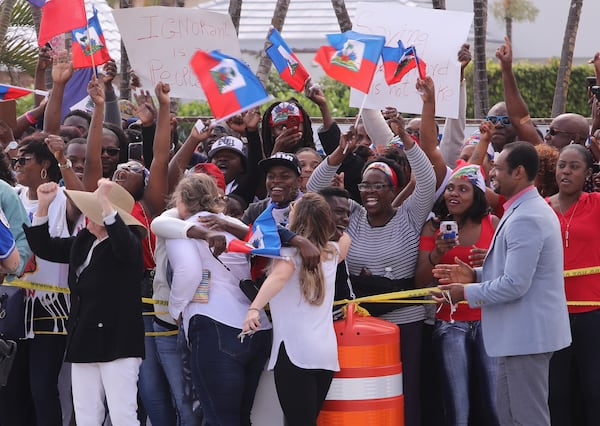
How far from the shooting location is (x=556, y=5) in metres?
48.5

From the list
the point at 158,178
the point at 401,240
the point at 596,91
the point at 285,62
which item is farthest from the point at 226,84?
the point at 596,91

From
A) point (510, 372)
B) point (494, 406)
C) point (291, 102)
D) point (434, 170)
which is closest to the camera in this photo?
point (510, 372)

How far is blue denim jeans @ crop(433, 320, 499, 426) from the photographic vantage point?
8090 millimetres

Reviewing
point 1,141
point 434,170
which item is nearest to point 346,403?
point 434,170

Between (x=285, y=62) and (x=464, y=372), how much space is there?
323 cm

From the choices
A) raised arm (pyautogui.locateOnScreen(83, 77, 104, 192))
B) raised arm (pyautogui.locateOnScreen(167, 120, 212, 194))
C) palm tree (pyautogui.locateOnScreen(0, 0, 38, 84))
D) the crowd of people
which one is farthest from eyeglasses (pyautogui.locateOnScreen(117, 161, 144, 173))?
palm tree (pyautogui.locateOnScreen(0, 0, 38, 84))

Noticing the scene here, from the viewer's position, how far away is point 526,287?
7078 millimetres

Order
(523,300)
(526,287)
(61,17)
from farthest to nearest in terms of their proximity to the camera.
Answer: (61,17), (523,300), (526,287)

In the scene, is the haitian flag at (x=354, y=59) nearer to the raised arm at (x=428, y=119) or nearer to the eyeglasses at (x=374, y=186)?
the raised arm at (x=428, y=119)

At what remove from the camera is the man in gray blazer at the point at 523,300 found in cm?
711

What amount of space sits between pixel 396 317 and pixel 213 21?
3.27 m

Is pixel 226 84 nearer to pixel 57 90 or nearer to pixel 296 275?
pixel 57 90

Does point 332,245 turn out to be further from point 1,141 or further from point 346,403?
point 1,141

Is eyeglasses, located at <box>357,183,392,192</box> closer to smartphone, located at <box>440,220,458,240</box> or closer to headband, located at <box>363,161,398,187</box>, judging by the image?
headband, located at <box>363,161,398,187</box>
